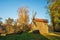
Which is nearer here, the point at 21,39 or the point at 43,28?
the point at 21,39

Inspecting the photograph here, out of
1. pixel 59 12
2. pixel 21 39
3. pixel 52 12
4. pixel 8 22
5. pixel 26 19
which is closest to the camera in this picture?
pixel 21 39

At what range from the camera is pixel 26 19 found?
56719 mm

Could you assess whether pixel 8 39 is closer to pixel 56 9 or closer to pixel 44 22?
pixel 56 9

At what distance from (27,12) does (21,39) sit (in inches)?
1583

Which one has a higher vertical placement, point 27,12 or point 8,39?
point 27,12

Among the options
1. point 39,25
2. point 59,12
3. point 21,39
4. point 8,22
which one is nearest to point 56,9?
point 59,12

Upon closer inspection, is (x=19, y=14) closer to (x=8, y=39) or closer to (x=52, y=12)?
(x=52, y=12)

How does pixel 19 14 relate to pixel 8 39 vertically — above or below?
above

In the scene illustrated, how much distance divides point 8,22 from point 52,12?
42.6 metres

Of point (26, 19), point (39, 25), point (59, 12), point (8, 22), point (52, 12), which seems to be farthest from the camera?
point (8, 22)

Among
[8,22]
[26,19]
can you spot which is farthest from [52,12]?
[8,22]

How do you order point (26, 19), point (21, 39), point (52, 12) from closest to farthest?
1. point (21, 39)
2. point (52, 12)
3. point (26, 19)

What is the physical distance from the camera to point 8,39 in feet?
59.6

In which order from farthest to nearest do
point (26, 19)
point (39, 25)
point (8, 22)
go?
point (8, 22) → point (26, 19) → point (39, 25)
